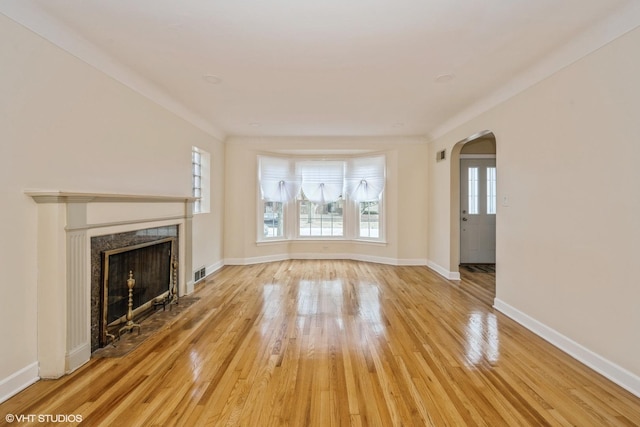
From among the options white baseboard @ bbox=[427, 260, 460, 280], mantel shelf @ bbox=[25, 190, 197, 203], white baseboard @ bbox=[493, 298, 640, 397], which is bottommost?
white baseboard @ bbox=[493, 298, 640, 397]

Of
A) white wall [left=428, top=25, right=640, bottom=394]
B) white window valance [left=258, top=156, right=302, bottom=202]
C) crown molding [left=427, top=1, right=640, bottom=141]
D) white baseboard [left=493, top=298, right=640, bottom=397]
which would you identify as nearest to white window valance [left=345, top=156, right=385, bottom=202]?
white window valance [left=258, top=156, right=302, bottom=202]

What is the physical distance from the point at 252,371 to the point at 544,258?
285cm

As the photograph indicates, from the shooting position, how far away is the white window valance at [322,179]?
614 centimetres

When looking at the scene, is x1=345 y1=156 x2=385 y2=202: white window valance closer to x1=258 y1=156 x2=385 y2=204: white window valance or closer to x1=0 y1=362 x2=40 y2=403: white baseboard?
x1=258 y1=156 x2=385 y2=204: white window valance

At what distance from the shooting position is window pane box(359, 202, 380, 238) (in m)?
6.20

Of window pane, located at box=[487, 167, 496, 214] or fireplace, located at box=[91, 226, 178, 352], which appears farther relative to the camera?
window pane, located at box=[487, 167, 496, 214]

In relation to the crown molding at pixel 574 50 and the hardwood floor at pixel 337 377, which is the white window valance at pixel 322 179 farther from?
the hardwood floor at pixel 337 377

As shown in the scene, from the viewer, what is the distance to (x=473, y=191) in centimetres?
593

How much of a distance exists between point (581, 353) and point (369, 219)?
13.9 feet

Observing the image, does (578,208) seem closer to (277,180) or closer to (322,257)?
(322,257)

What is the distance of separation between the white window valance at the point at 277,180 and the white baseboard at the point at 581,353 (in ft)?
14.6

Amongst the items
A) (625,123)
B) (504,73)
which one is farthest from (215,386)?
(504,73)

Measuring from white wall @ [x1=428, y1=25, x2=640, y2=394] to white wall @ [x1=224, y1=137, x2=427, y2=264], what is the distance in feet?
7.66

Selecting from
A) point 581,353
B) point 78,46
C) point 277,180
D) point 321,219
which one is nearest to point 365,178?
point 321,219
